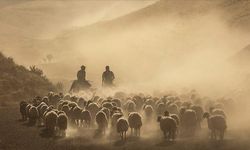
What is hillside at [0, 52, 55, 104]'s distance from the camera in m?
38.7

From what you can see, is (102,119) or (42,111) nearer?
(102,119)

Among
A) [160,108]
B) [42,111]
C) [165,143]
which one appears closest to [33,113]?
[42,111]

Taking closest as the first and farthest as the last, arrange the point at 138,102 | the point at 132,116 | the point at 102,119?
the point at 132,116
the point at 102,119
the point at 138,102

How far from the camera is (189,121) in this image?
22.6 meters

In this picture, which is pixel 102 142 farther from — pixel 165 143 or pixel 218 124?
pixel 218 124

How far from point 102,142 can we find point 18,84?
70.5ft

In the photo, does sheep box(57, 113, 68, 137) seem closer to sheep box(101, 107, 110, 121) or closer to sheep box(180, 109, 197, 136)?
sheep box(101, 107, 110, 121)

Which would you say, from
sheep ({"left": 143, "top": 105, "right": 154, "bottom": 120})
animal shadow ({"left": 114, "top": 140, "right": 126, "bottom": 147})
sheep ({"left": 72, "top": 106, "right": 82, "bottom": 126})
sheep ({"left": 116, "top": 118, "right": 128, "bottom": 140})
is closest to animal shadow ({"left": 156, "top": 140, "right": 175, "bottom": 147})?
animal shadow ({"left": 114, "top": 140, "right": 126, "bottom": 147})

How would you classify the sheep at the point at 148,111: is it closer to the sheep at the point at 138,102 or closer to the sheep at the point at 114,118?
the sheep at the point at 138,102

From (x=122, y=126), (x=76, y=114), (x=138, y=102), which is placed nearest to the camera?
(x=122, y=126)

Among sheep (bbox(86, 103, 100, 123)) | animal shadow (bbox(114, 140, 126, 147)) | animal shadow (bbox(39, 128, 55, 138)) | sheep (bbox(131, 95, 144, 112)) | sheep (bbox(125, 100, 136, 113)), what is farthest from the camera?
sheep (bbox(131, 95, 144, 112))

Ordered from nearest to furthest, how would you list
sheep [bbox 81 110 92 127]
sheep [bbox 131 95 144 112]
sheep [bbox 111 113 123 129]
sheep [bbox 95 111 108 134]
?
sheep [bbox 111 113 123 129] < sheep [bbox 95 111 108 134] < sheep [bbox 81 110 92 127] < sheep [bbox 131 95 144 112]

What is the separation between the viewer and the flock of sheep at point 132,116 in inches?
839

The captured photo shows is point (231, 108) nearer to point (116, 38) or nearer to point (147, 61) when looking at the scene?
point (147, 61)
